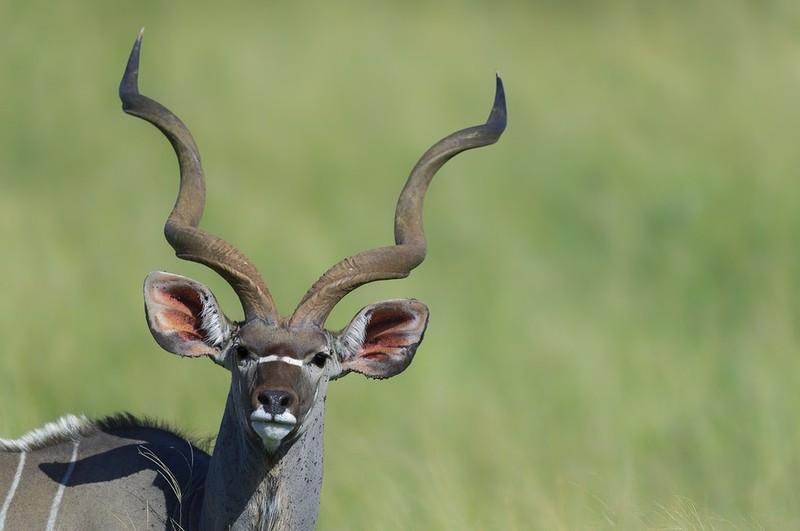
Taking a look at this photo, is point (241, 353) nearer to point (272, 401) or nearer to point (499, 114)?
point (272, 401)

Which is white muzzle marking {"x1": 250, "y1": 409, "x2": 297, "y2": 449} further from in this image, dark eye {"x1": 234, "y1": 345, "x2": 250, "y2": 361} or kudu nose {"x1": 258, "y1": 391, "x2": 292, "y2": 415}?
dark eye {"x1": 234, "y1": 345, "x2": 250, "y2": 361}

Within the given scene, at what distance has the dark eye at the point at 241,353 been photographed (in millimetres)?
4836

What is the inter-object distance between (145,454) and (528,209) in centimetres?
791

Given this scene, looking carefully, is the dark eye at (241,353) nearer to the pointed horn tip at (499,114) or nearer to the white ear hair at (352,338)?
Answer: the white ear hair at (352,338)

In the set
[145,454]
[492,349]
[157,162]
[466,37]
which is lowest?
[145,454]

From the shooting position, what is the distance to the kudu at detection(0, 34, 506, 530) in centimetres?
Answer: 482

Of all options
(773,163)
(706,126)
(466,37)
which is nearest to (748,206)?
(773,163)

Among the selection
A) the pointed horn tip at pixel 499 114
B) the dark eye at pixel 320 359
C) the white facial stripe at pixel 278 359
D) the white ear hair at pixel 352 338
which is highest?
the pointed horn tip at pixel 499 114

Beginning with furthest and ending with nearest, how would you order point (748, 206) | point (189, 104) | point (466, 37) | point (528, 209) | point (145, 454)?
1. point (466, 37)
2. point (189, 104)
3. point (528, 209)
4. point (748, 206)
5. point (145, 454)

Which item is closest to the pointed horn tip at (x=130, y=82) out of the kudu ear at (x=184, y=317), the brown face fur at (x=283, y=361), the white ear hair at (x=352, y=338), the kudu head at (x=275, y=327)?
the kudu head at (x=275, y=327)

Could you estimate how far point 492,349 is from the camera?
418 inches

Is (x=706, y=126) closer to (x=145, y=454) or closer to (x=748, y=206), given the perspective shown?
(x=748, y=206)

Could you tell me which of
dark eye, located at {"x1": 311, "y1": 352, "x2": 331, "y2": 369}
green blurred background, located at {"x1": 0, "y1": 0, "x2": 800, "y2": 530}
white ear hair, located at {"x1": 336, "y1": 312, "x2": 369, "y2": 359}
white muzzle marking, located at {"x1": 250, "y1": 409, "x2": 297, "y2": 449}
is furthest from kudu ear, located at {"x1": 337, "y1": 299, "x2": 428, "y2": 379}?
green blurred background, located at {"x1": 0, "y1": 0, "x2": 800, "y2": 530}

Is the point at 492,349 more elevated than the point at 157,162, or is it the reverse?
the point at 157,162
